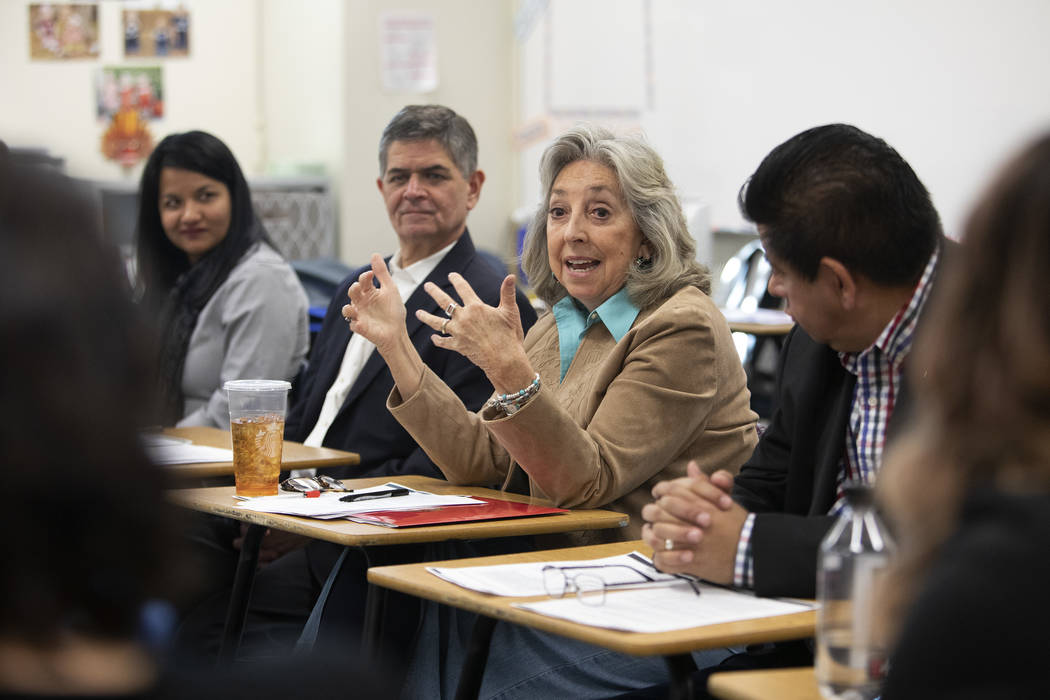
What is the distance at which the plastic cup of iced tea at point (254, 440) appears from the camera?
2348 millimetres

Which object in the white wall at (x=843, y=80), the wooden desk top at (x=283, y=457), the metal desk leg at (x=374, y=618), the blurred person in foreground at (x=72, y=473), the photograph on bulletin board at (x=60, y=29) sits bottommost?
the metal desk leg at (x=374, y=618)

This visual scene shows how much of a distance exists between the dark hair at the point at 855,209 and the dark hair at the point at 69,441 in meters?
1.20

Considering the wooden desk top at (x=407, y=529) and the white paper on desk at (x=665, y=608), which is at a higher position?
the white paper on desk at (x=665, y=608)

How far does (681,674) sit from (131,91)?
8.31m

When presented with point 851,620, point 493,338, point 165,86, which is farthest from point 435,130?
point 165,86

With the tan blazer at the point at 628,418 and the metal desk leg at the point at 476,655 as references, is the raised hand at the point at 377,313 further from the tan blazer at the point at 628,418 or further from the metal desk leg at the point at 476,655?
the metal desk leg at the point at 476,655

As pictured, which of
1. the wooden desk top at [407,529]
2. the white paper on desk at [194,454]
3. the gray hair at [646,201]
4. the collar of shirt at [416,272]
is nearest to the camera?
the wooden desk top at [407,529]

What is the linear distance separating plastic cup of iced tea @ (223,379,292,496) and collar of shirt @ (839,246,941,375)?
1.15 metres

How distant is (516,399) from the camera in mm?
2148

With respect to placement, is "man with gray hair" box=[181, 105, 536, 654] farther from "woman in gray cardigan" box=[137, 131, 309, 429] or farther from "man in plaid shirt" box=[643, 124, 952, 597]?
"man in plaid shirt" box=[643, 124, 952, 597]

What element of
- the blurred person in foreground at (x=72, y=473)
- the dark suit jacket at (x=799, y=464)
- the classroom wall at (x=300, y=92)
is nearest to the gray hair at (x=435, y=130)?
the dark suit jacket at (x=799, y=464)

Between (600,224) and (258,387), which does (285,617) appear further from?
(600,224)

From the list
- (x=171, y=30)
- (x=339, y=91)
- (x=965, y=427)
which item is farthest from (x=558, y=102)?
(x=965, y=427)

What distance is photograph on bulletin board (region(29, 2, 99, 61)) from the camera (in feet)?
28.7
